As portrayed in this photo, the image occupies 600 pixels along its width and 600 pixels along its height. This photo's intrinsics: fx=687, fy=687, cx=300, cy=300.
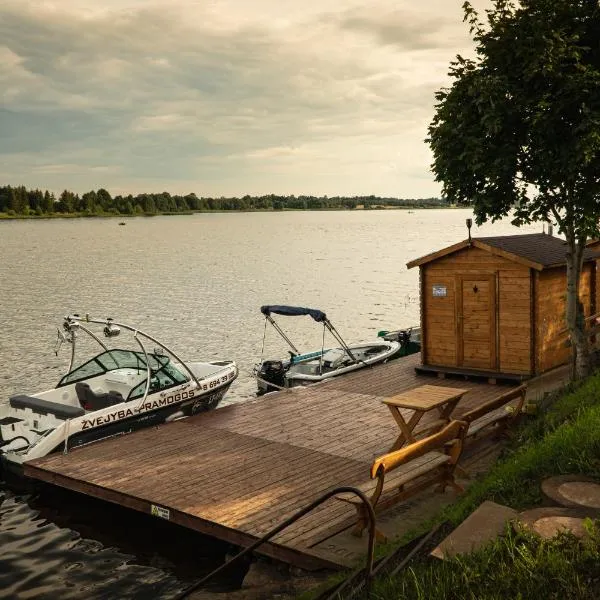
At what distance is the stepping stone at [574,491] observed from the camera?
698cm

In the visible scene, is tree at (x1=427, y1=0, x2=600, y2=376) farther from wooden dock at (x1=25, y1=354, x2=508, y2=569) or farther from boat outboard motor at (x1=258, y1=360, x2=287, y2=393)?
boat outboard motor at (x1=258, y1=360, x2=287, y2=393)

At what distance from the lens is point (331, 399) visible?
1723cm

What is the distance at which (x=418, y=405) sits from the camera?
10961mm

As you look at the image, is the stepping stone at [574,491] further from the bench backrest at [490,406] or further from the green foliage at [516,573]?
the bench backrest at [490,406]

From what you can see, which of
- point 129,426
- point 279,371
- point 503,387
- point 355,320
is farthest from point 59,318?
point 503,387

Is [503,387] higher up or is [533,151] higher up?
[533,151]

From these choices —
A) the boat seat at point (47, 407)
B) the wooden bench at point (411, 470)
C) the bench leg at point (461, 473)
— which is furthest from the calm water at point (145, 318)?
the bench leg at point (461, 473)

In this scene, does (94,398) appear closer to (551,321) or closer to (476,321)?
(476,321)

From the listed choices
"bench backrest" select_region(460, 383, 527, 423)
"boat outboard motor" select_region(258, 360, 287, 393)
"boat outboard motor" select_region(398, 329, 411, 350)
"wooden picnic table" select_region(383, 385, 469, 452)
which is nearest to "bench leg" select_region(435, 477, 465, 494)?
"wooden picnic table" select_region(383, 385, 469, 452)

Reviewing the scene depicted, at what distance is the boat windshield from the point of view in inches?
667

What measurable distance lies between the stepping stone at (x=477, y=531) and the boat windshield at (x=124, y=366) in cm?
1079

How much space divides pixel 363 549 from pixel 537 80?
10259 mm

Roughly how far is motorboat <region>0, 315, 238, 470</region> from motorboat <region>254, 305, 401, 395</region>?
2.11m

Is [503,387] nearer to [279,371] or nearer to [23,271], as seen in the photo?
[279,371]
